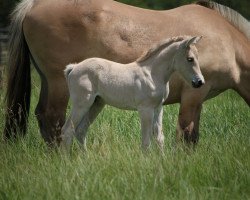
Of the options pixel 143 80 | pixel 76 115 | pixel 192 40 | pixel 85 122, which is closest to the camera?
pixel 192 40

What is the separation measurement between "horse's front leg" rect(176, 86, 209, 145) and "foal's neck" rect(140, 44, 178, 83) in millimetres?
1053

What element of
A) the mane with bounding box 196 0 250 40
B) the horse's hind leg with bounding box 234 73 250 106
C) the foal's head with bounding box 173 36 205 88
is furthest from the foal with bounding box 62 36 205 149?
the mane with bounding box 196 0 250 40

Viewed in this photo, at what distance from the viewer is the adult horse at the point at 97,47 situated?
20.4ft

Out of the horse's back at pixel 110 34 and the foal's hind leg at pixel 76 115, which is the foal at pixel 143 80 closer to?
the foal's hind leg at pixel 76 115

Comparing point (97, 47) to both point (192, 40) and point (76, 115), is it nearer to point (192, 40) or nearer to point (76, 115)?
point (76, 115)

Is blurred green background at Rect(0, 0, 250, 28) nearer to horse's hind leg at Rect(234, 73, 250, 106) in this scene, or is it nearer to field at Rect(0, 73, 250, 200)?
Answer: horse's hind leg at Rect(234, 73, 250, 106)

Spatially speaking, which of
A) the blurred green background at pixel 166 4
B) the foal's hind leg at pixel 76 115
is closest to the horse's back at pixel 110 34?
the foal's hind leg at pixel 76 115

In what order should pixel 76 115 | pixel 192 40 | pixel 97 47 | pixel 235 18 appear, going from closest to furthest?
1. pixel 192 40
2. pixel 76 115
3. pixel 97 47
4. pixel 235 18

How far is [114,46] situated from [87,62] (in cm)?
99

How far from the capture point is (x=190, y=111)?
626 centimetres

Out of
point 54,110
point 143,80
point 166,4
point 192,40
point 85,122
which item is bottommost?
point 166,4

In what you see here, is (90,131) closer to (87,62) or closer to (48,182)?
(87,62)

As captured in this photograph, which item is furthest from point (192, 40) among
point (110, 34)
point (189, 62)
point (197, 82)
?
point (110, 34)

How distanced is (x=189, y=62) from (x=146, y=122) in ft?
1.93
